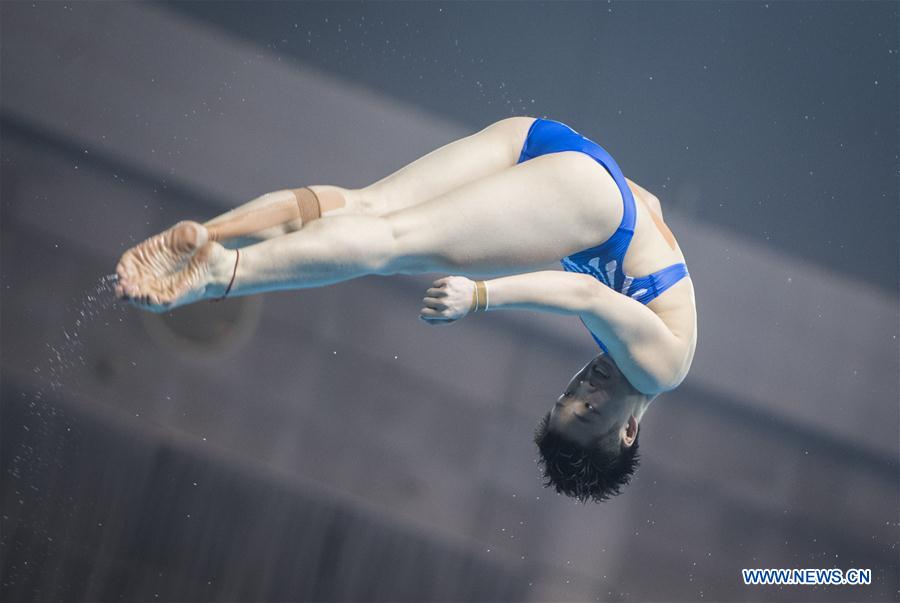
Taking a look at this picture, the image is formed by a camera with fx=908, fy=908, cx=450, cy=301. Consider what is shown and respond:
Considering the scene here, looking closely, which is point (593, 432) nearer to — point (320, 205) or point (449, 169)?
point (449, 169)

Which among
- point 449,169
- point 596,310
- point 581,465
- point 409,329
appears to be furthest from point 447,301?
point 409,329

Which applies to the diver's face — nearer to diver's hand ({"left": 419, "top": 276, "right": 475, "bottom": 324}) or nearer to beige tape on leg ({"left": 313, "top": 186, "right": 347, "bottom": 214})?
A: diver's hand ({"left": 419, "top": 276, "right": 475, "bottom": 324})

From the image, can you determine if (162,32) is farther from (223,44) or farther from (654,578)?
(654,578)

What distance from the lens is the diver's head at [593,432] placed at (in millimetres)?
1992

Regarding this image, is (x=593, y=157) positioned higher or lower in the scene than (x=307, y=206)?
higher

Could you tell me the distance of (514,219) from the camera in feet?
5.69

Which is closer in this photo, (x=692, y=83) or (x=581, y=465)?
(x=581, y=465)

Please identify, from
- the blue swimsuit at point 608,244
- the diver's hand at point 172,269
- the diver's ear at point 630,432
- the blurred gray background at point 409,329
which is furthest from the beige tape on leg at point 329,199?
the blurred gray background at point 409,329

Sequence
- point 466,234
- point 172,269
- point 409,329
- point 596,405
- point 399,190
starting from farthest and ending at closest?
1. point 409,329
2. point 596,405
3. point 399,190
4. point 466,234
5. point 172,269

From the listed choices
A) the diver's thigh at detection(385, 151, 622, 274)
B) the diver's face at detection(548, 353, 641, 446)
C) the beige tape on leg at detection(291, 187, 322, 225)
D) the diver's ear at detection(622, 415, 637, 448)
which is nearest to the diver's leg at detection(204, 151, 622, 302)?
the diver's thigh at detection(385, 151, 622, 274)

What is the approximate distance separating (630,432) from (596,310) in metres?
0.48

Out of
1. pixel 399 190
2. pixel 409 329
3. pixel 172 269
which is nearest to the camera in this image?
pixel 172 269

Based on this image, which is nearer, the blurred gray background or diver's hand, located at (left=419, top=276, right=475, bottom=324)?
diver's hand, located at (left=419, top=276, right=475, bottom=324)

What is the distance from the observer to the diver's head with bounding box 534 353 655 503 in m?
1.99
